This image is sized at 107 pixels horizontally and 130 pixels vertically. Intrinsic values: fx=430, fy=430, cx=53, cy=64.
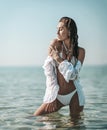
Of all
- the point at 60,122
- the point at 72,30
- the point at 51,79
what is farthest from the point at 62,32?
the point at 60,122

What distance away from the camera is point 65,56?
19.8 ft

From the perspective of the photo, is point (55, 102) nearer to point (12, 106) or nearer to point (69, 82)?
point (69, 82)

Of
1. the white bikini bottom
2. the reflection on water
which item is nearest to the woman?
the white bikini bottom

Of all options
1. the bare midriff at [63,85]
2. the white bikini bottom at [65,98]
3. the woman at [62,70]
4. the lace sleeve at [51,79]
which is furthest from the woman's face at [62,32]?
the white bikini bottom at [65,98]

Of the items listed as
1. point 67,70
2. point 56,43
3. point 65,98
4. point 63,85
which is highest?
point 56,43

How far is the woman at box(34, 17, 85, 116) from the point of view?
5934 mm

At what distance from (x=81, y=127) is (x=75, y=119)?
0.36m

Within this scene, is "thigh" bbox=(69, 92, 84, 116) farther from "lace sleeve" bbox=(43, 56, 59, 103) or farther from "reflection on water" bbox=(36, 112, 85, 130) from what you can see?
"lace sleeve" bbox=(43, 56, 59, 103)

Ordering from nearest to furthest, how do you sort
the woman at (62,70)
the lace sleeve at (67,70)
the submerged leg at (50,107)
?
the lace sleeve at (67,70), the woman at (62,70), the submerged leg at (50,107)

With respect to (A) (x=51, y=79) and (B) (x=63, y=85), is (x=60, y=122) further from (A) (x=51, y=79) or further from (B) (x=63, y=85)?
(A) (x=51, y=79)

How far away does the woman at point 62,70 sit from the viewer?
5.93 meters

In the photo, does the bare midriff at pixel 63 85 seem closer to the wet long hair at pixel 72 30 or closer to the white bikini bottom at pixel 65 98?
the white bikini bottom at pixel 65 98

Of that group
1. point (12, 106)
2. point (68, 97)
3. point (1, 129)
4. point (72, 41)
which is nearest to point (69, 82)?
point (68, 97)

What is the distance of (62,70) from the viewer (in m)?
5.84
